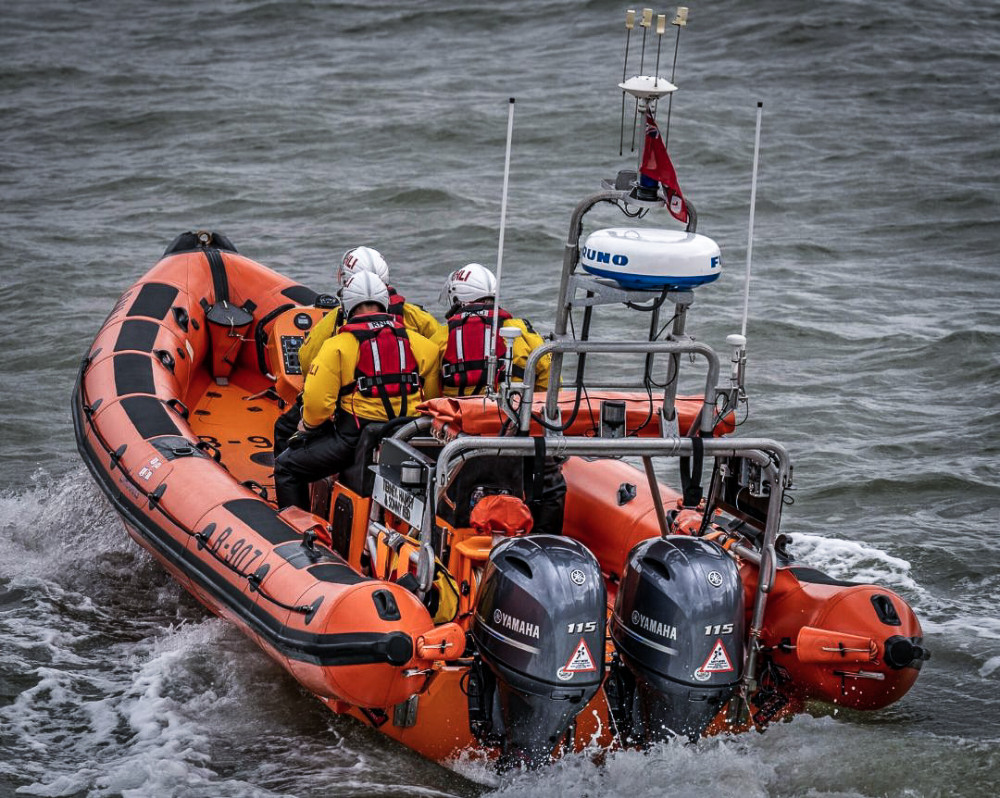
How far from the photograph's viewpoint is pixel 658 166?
4.18 m

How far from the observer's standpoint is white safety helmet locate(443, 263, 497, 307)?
18.7 feet

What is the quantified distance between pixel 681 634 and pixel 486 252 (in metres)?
7.59

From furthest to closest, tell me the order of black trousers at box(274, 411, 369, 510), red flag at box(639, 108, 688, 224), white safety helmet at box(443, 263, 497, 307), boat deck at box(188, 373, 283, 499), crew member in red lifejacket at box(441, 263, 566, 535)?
1. boat deck at box(188, 373, 283, 499)
2. white safety helmet at box(443, 263, 497, 307)
3. black trousers at box(274, 411, 369, 510)
4. crew member in red lifejacket at box(441, 263, 566, 535)
5. red flag at box(639, 108, 688, 224)

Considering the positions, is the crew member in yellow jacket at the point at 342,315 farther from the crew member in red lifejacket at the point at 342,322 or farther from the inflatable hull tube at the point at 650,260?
the inflatable hull tube at the point at 650,260

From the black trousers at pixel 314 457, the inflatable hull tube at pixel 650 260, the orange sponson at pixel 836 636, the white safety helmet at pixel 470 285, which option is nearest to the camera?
the inflatable hull tube at pixel 650 260

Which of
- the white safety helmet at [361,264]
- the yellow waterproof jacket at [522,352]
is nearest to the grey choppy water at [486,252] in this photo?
the yellow waterproof jacket at [522,352]

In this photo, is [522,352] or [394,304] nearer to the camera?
[522,352]

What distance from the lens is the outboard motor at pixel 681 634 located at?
425 cm

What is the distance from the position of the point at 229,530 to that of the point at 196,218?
7.65 m

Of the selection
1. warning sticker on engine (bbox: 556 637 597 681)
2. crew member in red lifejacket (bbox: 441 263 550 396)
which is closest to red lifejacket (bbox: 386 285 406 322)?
crew member in red lifejacket (bbox: 441 263 550 396)

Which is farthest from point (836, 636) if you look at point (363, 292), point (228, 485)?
point (228, 485)

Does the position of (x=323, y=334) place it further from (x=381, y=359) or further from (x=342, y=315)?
(x=381, y=359)

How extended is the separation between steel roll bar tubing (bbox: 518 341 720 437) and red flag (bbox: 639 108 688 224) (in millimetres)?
376

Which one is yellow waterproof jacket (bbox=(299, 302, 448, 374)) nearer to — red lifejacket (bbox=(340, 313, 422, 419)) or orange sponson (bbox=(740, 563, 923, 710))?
red lifejacket (bbox=(340, 313, 422, 419))
